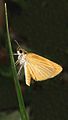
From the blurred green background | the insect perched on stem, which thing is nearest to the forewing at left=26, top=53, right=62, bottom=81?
the insect perched on stem

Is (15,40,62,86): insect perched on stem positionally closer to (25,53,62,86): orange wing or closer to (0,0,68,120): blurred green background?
(25,53,62,86): orange wing

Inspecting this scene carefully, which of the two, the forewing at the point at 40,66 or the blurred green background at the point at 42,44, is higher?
the forewing at the point at 40,66

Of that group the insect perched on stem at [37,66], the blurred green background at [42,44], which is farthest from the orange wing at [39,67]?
the blurred green background at [42,44]

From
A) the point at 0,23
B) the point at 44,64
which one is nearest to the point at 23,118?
the point at 44,64

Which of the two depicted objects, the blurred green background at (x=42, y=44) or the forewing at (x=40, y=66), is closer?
the forewing at (x=40, y=66)

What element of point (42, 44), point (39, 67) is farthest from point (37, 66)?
point (42, 44)

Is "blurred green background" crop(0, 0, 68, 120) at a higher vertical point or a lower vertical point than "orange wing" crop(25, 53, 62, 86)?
lower

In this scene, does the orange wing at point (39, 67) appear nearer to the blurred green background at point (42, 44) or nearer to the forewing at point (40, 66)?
the forewing at point (40, 66)

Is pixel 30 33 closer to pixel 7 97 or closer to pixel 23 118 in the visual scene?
pixel 7 97
